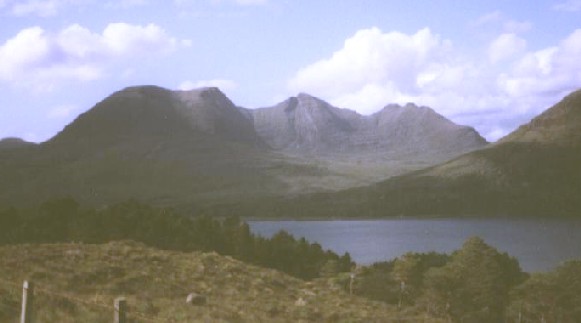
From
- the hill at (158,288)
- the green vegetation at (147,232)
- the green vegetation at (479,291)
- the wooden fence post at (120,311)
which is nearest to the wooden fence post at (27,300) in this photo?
the wooden fence post at (120,311)

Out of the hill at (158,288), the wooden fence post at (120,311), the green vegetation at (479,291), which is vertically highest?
the wooden fence post at (120,311)

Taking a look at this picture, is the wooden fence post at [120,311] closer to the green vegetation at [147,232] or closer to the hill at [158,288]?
the hill at [158,288]

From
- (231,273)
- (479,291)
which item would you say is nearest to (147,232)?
(231,273)

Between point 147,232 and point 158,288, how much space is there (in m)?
51.9

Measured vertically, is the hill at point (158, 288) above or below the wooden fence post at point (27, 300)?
below

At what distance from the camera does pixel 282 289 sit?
43.2m

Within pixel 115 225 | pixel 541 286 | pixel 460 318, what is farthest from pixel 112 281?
pixel 541 286

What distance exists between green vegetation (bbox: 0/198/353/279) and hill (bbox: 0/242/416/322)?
101 feet

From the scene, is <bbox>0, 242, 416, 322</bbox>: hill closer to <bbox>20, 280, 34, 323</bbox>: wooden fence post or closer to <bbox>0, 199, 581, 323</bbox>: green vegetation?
<bbox>0, 199, 581, 323</bbox>: green vegetation

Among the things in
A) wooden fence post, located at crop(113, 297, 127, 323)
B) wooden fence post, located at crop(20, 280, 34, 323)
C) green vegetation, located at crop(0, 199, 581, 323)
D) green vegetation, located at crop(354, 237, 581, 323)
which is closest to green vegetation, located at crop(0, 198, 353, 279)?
green vegetation, located at crop(0, 199, 581, 323)

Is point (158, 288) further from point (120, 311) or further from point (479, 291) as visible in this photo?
point (479, 291)

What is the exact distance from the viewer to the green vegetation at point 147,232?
2990 inches

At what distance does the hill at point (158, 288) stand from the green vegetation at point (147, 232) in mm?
30744

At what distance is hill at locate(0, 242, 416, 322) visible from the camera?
23998 mm
